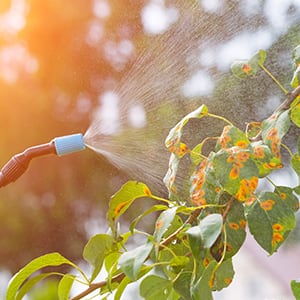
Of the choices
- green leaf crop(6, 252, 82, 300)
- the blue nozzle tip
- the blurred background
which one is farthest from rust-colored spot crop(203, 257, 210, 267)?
the blurred background

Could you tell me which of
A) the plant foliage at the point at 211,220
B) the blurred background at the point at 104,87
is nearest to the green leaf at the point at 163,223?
the plant foliage at the point at 211,220

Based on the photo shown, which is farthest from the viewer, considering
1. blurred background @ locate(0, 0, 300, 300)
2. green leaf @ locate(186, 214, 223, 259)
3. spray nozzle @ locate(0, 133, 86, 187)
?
blurred background @ locate(0, 0, 300, 300)

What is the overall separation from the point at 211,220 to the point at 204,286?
0.21ft

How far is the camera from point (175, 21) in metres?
1.46

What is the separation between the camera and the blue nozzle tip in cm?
79

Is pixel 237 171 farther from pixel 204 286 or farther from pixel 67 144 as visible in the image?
pixel 67 144

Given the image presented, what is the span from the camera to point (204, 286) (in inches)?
18.6

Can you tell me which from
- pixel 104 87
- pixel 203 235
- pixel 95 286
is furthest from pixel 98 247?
pixel 104 87

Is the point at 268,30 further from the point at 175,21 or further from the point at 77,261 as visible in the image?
the point at 77,261

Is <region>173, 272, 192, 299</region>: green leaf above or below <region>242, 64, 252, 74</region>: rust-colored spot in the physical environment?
below

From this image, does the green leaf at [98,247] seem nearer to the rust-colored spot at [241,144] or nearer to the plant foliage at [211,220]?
the plant foliage at [211,220]

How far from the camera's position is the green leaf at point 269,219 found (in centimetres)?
48

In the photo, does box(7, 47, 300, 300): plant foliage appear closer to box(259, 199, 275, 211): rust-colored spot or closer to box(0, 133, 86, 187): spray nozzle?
box(259, 199, 275, 211): rust-colored spot

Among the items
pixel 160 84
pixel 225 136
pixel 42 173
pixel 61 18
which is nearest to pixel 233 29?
pixel 160 84
